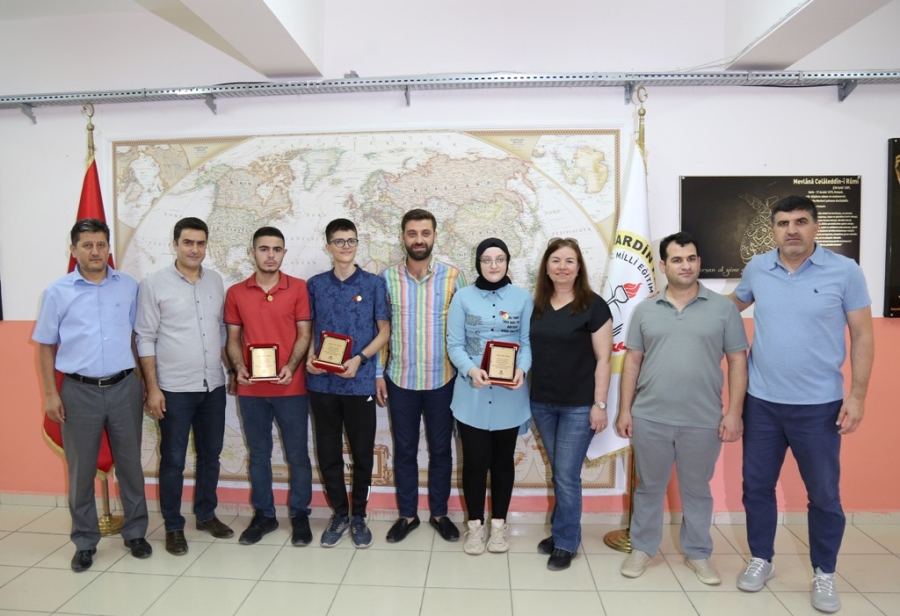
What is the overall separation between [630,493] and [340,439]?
1684mm

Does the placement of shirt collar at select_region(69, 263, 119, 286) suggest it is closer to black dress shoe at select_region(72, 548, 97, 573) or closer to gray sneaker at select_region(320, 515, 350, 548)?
black dress shoe at select_region(72, 548, 97, 573)

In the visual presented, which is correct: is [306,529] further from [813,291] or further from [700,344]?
[813,291]

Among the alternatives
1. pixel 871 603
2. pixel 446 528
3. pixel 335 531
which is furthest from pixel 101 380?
pixel 871 603

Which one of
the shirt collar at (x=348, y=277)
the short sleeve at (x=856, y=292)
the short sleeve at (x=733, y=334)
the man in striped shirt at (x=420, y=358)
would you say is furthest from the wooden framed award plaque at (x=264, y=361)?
the short sleeve at (x=856, y=292)

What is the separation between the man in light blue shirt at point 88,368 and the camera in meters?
2.86

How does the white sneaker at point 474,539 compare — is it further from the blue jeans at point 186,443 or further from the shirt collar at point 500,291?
the blue jeans at point 186,443

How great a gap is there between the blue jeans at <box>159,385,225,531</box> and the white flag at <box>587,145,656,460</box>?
215cm

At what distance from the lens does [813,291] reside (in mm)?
2510

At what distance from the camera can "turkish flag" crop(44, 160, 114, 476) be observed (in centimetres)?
332

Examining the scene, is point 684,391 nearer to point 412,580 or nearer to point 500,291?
point 500,291

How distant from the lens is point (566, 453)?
2.82 meters

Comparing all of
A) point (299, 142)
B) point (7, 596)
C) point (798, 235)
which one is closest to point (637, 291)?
point (798, 235)

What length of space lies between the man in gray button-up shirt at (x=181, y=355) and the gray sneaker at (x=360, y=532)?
0.91 meters

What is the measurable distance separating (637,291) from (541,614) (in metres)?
1.69
